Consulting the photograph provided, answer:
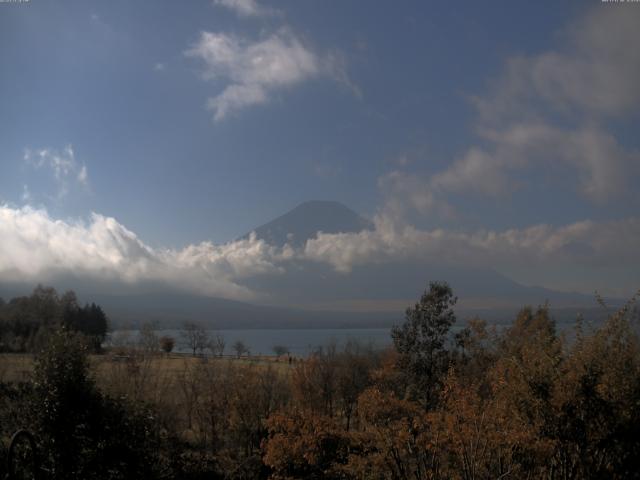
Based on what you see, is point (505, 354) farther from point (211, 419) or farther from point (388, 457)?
point (211, 419)

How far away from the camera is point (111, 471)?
Result: 16547 mm

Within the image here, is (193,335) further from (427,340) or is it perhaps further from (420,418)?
(420,418)

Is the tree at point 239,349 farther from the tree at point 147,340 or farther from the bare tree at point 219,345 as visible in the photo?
the tree at point 147,340

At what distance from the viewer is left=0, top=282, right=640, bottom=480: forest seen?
1203cm

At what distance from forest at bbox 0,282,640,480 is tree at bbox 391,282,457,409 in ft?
0.17

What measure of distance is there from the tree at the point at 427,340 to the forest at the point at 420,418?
2.1 inches

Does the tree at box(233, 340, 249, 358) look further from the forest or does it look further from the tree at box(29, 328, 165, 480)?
the tree at box(29, 328, 165, 480)

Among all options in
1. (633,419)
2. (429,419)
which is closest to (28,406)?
(429,419)

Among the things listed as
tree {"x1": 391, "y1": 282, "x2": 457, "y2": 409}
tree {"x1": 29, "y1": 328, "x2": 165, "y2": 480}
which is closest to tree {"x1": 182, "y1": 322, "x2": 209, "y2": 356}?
tree {"x1": 391, "y1": 282, "x2": 457, "y2": 409}

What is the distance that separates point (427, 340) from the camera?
84.3ft

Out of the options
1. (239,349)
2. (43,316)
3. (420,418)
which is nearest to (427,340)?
(420,418)

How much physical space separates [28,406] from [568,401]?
14.1 metres

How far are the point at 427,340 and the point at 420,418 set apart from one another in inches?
433

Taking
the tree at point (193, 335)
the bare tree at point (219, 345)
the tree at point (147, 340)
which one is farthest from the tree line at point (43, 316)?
the tree at point (147, 340)
